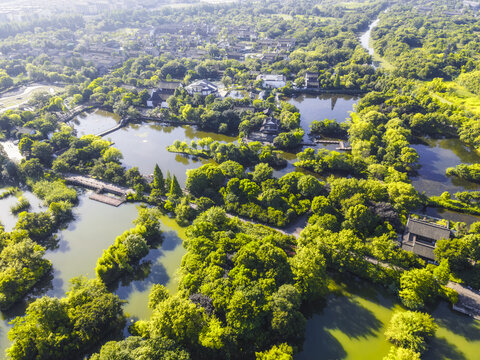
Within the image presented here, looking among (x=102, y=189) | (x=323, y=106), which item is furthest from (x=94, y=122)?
(x=323, y=106)

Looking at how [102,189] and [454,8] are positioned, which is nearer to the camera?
[102,189]

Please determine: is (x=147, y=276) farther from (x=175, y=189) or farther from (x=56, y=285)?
(x=175, y=189)

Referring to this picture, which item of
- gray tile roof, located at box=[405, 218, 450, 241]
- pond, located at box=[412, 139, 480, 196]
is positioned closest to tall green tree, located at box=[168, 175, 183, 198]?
gray tile roof, located at box=[405, 218, 450, 241]

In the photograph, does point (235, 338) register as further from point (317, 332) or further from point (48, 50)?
point (48, 50)

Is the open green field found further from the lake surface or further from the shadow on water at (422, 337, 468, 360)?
the lake surface

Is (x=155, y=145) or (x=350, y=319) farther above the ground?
(x=155, y=145)

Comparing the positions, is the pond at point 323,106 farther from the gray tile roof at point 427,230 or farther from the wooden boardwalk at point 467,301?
the wooden boardwalk at point 467,301
